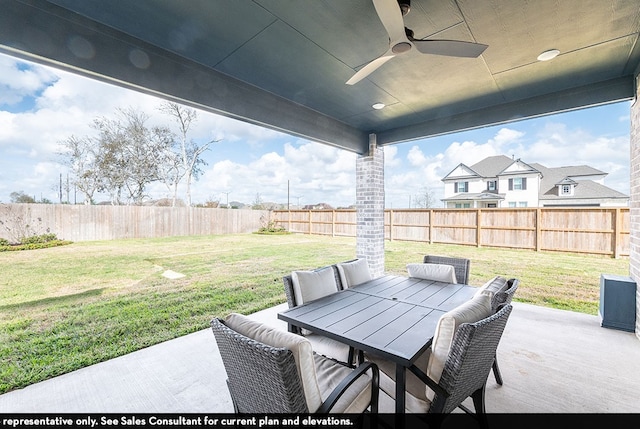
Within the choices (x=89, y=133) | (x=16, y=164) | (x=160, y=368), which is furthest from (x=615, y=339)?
(x=89, y=133)

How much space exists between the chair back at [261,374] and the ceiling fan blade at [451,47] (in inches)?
84.3

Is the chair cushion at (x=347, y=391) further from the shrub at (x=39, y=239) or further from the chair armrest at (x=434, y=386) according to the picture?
the shrub at (x=39, y=239)

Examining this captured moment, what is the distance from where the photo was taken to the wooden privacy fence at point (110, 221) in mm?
4031

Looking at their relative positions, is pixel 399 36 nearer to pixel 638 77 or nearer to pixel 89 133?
pixel 638 77

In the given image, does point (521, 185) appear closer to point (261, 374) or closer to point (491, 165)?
point (491, 165)

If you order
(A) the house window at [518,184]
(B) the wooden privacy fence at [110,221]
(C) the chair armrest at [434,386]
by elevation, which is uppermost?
(A) the house window at [518,184]

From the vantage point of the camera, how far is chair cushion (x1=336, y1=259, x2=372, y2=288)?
286 cm

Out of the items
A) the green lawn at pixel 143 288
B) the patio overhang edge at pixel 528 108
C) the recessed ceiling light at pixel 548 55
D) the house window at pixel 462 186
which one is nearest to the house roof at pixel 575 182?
the house window at pixel 462 186

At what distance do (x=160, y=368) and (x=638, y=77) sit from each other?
219 inches

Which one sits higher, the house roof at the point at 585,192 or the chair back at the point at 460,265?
the house roof at the point at 585,192

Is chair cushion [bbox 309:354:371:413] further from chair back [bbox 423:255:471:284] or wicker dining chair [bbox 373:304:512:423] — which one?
chair back [bbox 423:255:471:284]

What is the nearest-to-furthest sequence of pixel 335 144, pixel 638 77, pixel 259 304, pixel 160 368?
pixel 160 368 < pixel 638 77 < pixel 259 304 < pixel 335 144

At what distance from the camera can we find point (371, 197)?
5.01 metres

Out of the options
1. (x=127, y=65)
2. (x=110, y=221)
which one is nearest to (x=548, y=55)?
(x=127, y=65)
